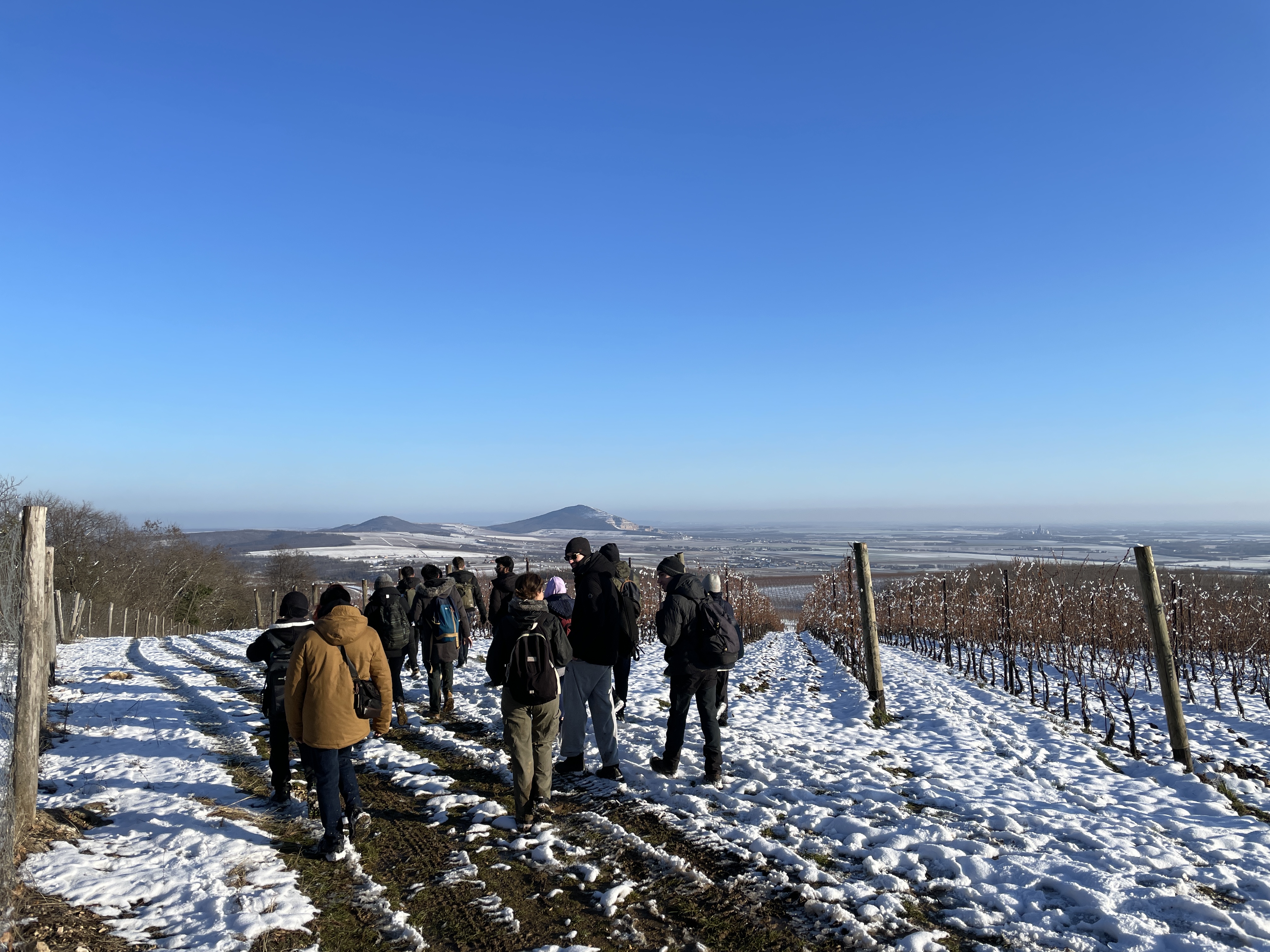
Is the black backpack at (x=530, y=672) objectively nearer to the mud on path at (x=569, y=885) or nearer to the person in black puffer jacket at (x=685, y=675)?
the mud on path at (x=569, y=885)

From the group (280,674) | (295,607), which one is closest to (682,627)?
(295,607)

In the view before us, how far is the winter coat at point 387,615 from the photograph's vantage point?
790 centimetres

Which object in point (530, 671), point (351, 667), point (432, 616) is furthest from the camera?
point (432, 616)

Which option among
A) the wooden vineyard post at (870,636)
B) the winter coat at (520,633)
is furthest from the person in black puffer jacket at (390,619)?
the wooden vineyard post at (870,636)

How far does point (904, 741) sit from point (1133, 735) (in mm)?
2494

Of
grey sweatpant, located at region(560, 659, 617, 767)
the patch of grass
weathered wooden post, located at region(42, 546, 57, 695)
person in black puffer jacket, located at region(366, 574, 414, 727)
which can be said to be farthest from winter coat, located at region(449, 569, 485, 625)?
the patch of grass

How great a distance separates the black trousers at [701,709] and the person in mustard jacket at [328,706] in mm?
2547

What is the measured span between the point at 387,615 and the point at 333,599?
2783mm

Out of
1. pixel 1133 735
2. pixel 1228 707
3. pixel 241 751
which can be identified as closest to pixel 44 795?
pixel 241 751

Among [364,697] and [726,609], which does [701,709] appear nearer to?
[726,609]

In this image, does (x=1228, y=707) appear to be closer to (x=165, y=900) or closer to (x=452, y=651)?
(x=452, y=651)

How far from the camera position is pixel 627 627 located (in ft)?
23.9

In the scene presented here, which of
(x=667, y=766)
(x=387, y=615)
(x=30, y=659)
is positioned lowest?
(x=667, y=766)

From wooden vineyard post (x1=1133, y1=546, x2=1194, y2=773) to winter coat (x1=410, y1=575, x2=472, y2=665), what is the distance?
26.3 feet
